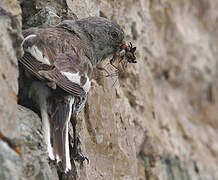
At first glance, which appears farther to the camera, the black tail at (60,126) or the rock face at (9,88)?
the black tail at (60,126)

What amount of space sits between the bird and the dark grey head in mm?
482

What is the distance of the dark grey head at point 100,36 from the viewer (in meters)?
6.12

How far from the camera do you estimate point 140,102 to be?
782 centimetres

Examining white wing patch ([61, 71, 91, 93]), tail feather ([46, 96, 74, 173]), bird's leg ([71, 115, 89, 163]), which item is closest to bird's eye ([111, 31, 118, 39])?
white wing patch ([61, 71, 91, 93])

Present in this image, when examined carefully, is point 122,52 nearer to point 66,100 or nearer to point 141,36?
point 66,100

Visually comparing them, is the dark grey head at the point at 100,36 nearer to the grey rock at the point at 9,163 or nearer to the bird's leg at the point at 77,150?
the bird's leg at the point at 77,150

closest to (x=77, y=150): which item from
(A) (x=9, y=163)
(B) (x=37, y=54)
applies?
(B) (x=37, y=54)

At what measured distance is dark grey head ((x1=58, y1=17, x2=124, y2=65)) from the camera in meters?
6.12

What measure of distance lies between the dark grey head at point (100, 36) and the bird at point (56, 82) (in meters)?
0.48

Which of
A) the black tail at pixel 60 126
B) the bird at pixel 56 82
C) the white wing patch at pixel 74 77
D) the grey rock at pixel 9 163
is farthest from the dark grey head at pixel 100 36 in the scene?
the grey rock at pixel 9 163

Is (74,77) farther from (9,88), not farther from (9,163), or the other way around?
(9,163)

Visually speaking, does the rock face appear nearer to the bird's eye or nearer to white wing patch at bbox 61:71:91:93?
white wing patch at bbox 61:71:91:93

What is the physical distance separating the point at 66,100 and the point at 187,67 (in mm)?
6846

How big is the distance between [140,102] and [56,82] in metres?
3.33
